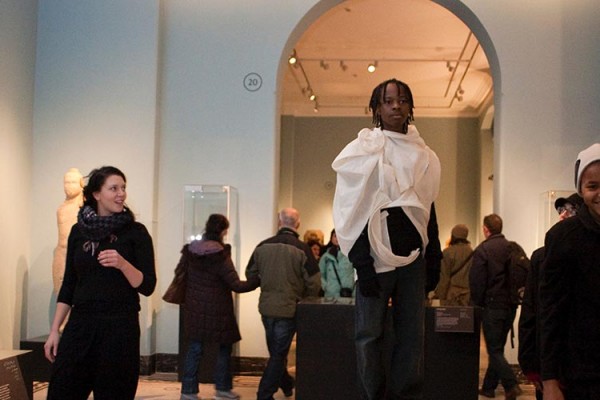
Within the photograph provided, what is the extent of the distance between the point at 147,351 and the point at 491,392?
3.30 m

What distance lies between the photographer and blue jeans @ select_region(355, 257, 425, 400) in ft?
10.4

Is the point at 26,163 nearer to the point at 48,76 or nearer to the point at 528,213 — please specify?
the point at 48,76

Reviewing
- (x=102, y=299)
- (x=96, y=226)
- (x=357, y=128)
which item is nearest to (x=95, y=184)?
(x=96, y=226)

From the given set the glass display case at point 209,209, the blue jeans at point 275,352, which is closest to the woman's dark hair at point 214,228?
the blue jeans at point 275,352

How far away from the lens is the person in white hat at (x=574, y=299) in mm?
2207

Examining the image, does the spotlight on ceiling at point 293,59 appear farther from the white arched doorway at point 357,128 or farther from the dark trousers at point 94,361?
the dark trousers at point 94,361

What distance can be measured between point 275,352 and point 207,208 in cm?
212

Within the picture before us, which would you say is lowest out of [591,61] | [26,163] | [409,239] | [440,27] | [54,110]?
[409,239]

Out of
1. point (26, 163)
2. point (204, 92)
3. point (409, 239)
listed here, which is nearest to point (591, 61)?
point (204, 92)

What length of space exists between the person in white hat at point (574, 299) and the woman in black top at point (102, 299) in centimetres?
186

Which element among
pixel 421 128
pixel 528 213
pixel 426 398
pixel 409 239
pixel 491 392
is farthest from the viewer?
pixel 421 128

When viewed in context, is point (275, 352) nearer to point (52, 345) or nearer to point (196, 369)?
point (196, 369)

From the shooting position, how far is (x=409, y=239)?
3.24 meters

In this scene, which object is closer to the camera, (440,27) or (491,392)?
(491,392)
